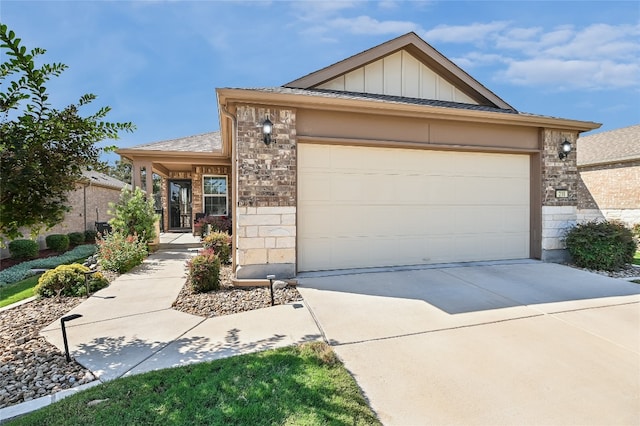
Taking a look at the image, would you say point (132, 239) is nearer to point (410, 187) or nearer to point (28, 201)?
point (28, 201)

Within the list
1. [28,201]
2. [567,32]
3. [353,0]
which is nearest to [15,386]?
[28,201]

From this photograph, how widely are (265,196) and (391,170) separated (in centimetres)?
280

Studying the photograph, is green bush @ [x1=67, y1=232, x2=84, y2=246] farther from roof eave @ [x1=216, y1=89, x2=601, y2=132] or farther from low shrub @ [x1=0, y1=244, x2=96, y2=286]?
roof eave @ [x1=216, y1=89, x2=601, y2=132]

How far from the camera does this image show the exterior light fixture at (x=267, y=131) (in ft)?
18.0

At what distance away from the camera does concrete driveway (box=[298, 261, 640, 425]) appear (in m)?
2.30

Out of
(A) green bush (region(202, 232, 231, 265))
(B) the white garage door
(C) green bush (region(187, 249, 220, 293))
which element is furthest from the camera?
(A) green bush (region(202, 232, 231, 265))

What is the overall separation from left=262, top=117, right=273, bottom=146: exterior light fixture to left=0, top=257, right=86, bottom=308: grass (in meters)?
5.12

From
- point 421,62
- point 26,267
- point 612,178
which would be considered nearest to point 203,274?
point 26,267

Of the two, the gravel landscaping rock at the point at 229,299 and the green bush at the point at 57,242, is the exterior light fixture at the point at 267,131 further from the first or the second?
the green bush at the point at 57,242

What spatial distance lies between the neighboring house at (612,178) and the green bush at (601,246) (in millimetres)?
7807

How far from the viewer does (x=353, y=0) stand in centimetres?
708

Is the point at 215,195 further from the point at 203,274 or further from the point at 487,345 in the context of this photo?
the point at 487,345

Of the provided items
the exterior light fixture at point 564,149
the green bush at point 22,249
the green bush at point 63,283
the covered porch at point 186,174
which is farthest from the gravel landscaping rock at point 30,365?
the exterior light fixture at point 564,149

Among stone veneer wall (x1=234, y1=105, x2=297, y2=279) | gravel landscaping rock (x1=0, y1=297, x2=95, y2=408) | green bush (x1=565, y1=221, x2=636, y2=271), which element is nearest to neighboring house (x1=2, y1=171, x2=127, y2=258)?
gravel landscaping rock (x1=0, y1=297, x2=95, y2=408)
